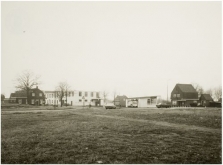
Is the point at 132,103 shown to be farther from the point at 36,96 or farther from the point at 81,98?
the point at 36,96

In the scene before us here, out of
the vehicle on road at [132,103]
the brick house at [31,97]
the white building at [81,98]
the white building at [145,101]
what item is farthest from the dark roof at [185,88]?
the brick house at [31,97]

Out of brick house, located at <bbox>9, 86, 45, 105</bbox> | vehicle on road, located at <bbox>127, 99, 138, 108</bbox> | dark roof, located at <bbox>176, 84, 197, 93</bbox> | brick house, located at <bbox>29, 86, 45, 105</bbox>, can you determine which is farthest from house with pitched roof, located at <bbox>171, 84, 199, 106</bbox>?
brick house, located at <bbox>29, 86, 45, 105</bbox>

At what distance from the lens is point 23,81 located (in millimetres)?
62812

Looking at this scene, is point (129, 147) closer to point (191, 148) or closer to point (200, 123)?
point (191, 148)

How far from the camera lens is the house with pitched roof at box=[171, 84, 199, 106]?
72.6 meters

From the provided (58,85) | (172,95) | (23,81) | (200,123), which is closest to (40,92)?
(58,85)

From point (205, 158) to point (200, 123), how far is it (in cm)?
785

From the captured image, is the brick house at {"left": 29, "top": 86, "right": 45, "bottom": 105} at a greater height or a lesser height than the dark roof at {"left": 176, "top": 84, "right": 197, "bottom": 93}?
lesser

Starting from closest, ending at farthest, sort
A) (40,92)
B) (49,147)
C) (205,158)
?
(205,158) → (49,147) → (40,92)

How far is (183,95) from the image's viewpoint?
2854 inches

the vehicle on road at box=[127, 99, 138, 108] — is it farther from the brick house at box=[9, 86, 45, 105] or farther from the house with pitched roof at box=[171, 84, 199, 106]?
the brick house at box=[9, 86, 45, 105]

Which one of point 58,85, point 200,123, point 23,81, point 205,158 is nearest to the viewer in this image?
point 205,158

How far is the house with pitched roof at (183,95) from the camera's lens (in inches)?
2857

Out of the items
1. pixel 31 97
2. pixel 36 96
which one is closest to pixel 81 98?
pixel 36 96
